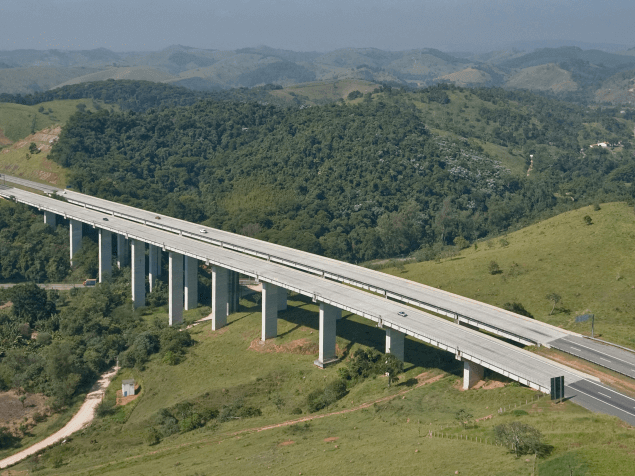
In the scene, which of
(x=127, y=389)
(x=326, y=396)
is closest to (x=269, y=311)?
(x=127, y=389)

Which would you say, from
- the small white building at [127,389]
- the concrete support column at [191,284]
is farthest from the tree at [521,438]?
the concrete support column at [191,284]

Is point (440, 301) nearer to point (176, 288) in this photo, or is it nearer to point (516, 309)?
point (516, 309)

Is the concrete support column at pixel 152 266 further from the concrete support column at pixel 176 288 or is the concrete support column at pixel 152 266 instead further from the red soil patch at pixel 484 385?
the red soil patch at pixel 484 385

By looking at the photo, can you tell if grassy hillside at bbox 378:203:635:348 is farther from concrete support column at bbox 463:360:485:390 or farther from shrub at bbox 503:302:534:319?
concrete support column at bbox 463:360:485:390

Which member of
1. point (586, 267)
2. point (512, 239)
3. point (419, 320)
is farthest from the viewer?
point (512, 239)

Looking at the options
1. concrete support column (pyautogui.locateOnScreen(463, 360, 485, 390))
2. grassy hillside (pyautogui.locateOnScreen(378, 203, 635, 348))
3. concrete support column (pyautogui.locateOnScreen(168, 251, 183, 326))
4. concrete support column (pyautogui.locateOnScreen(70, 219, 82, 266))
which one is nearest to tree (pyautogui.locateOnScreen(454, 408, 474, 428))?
concrete support column (pyautogui.locateOnScreen(463, 360, 485, 390))

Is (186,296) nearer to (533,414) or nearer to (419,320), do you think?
(419,320)

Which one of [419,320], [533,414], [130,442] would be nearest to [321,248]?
[419,320]
